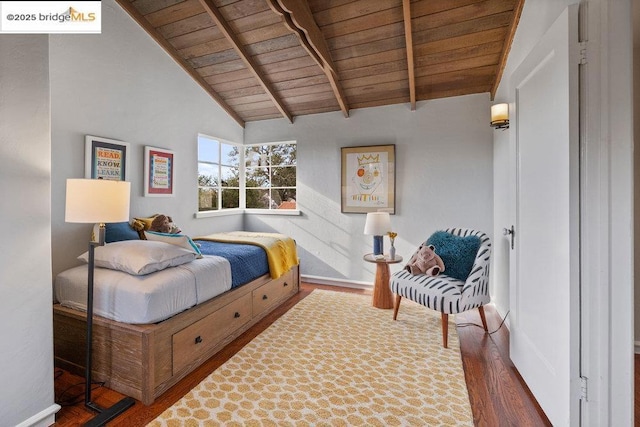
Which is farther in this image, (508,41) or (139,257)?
(508,41)

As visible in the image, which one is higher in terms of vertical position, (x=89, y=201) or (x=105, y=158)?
(x=105, y=158)

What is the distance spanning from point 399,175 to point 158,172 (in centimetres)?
286

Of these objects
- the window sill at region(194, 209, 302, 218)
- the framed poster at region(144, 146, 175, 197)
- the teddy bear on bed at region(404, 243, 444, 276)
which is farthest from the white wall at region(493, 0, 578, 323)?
the framed poster at region(144, 146, 175, 197)

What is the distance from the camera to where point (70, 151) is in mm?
2459

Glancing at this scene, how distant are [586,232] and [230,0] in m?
3.19

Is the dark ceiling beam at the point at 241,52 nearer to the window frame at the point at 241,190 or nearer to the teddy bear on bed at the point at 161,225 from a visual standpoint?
the window frame at the point at 241,190

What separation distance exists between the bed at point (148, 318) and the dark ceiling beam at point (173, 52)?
7.77ft

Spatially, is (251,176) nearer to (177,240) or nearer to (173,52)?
(173,52)

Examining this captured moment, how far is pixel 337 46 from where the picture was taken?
123 inches

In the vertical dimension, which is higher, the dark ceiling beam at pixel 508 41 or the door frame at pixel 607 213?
the dark ceiling beam at pixel 508 41

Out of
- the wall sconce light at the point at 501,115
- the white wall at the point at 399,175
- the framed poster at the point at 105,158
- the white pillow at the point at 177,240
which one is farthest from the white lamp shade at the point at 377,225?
the framed poster at the point at 105,158

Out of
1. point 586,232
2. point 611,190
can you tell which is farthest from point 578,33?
point 586,232

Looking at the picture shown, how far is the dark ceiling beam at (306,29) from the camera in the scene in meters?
2.46

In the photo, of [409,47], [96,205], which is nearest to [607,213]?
[409,47]
